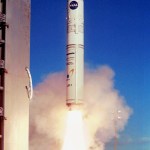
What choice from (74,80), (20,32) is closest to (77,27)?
(74,80)

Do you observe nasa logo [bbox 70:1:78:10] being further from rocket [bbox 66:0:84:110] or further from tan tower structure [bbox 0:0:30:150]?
tan tower structure [bbox 0:0:30:150]

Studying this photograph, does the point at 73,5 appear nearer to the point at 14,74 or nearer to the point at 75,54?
the point at 75,54

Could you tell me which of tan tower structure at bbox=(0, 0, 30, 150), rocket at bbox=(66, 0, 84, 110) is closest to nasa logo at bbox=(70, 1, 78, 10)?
rocket at bbox=(66, 0, 84, 110)

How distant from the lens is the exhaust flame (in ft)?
76.1

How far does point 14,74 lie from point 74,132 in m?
12.7

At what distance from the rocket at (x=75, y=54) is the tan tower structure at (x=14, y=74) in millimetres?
10383

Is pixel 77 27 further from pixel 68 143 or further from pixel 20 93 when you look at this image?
pixel 20 93

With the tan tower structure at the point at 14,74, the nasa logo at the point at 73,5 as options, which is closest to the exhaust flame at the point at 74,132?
the nasa logo at the point at 73,5

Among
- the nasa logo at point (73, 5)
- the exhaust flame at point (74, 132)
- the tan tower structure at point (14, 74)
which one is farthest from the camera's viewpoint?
the nasa logo at point (73, 5)

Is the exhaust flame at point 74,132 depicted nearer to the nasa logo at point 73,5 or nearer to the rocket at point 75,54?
the rocket at point 75,54

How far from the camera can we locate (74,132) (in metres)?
23.5

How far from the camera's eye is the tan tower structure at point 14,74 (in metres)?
11.0

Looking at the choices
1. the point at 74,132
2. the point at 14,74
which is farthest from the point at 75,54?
the point at 14,74

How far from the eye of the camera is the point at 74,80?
22.6 m
